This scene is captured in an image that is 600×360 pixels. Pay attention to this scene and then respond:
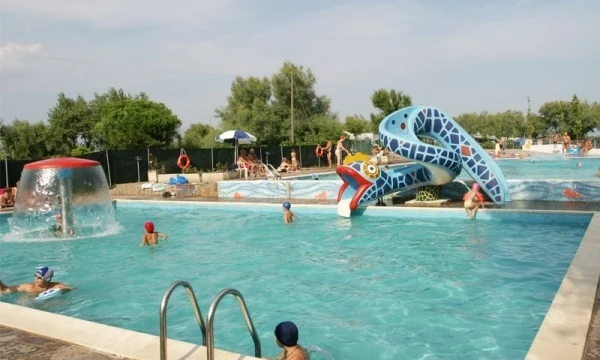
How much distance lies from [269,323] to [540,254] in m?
5.25

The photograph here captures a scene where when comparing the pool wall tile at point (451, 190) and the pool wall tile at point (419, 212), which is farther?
the pool wall tile at point (451, 190)

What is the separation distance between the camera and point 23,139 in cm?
4838

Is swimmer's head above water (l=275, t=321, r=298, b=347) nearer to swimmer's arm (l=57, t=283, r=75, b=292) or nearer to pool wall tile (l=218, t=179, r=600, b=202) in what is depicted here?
swimmer's arm (l=57, t=283, r=75, b=292)

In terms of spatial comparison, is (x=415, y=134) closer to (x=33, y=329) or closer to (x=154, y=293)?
(x=154, y=293)

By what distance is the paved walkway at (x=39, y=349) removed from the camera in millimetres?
4141

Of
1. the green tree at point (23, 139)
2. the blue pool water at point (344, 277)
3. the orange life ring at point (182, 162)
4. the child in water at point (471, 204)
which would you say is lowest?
the blue pool water at point (344, 277)

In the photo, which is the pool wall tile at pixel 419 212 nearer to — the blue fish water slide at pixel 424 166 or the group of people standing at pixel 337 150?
the blue fish water slide at pixel 424 166

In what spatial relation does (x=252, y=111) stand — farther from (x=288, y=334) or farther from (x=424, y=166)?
(x=288, y=334)

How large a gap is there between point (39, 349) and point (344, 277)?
4.79 metres

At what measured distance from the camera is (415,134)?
12.8m

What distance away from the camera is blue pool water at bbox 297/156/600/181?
76.1ft

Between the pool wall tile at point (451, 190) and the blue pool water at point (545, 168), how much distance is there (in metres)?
6.12

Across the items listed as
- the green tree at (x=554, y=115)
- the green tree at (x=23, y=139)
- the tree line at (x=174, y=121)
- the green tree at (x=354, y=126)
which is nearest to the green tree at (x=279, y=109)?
the tree line at (x=174, y=121)

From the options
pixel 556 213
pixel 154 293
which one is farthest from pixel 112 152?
pixel 556 213
